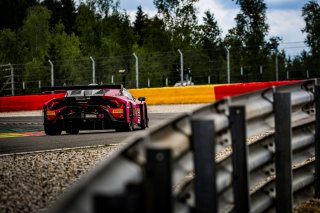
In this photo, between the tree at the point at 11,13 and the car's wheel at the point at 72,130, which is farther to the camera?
the tree at the point at 11,13

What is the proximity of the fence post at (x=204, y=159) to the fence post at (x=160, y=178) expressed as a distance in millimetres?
574

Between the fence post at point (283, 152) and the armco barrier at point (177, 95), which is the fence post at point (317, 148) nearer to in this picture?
the fence post at point (283, 152)

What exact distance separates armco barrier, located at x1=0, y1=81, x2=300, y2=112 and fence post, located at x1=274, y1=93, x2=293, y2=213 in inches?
670

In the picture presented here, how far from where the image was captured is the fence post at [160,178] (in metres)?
2.08

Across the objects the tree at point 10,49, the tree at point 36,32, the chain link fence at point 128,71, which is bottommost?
the chain link fence at point 128,71

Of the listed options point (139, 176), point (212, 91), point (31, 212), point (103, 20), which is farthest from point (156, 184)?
point (103, 20)

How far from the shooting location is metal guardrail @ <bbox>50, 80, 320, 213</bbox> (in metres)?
1.87

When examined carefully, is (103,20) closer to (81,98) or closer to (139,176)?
(81,98)

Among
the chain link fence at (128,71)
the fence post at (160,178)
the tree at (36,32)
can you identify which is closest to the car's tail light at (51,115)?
the fence post at (160,178)

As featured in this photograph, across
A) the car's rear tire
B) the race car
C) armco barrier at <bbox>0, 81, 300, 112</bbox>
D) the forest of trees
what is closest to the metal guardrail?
the race car

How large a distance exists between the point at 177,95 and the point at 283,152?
63.7 feet

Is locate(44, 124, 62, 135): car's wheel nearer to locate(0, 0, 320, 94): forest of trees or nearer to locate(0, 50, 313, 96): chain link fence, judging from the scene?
locate(0, 50, 313, 96): chain link fence

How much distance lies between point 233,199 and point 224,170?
18cm

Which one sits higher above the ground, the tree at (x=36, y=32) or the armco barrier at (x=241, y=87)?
the tree at (x=36, y=32)
